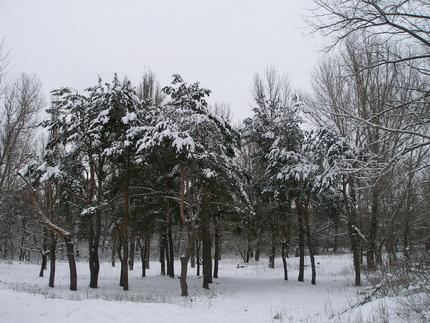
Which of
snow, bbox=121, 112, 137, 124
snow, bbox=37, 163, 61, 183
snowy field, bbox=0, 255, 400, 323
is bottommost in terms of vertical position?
snowy field, bbox=0, 255, 400, 323

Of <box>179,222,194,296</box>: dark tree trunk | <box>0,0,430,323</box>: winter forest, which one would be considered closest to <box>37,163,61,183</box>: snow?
<box>0,0,430,323</box>: winter forest

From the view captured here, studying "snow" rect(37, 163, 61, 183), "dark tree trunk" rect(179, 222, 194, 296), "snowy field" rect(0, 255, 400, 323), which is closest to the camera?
"snowy field" rect(0, 255, 400, 323)

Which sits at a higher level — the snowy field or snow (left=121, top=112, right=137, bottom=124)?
snow (left=121, top=112, right=137, bottom=124)

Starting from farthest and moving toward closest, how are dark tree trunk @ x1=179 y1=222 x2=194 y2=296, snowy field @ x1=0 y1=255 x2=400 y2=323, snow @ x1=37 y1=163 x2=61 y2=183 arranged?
snow @ x1=37 y1=163 x2=61 y2=183, dark tree trunk @ x1=179 y1=222 x2=194 y2=296, snowy field @ x1=0 y1=255 x2=400 y2=323

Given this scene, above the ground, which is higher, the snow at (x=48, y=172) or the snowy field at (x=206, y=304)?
the snow at (x=48, y=172)

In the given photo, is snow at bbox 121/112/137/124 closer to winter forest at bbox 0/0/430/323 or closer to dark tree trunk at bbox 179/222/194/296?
winter forest at bbox 0/0/430/323

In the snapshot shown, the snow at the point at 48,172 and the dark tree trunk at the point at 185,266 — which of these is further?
the snow at the point at 48,172

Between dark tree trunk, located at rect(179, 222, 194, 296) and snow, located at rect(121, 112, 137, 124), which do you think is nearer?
dark tree trunk, located at rect(179, 222, 194, 296)

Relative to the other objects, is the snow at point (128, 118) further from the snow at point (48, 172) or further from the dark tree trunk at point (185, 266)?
the dark tree trunk at point (185, 266)

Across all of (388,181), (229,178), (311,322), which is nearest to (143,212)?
(229,178)

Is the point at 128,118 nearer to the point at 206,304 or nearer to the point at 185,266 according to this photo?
the point at 185,266

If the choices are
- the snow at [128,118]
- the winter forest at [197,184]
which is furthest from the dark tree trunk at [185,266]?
the snow at [128,118]

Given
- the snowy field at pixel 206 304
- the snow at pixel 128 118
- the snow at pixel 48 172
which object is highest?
the snow at pixel 128 118

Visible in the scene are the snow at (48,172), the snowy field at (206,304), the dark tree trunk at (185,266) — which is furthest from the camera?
the snow at (48,172)
